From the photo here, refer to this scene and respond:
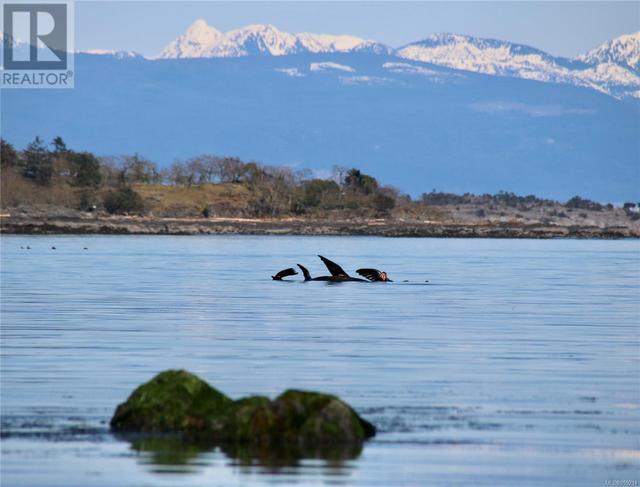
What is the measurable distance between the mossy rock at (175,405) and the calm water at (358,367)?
56 centimetres

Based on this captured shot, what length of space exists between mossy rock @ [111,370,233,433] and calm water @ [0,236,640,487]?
1.82ft

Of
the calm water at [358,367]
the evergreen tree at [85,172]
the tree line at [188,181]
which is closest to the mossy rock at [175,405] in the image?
the calm water at [358,367]

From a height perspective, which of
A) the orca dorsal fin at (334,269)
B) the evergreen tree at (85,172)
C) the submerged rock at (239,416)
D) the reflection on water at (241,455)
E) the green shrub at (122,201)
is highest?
the evergreen tree at (85,172)

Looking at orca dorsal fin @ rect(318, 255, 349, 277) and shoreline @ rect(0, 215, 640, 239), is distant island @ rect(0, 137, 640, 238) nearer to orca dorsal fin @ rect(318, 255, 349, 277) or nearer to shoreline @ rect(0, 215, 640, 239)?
shoreline @ rect(0, 215, 640, 239)

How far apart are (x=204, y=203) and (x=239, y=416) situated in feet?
412

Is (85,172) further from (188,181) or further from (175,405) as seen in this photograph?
(175,405)

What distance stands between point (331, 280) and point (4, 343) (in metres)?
25.3

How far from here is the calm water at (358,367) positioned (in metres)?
15.1

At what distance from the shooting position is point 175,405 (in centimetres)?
1700

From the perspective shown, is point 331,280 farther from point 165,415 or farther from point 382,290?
point 165,415

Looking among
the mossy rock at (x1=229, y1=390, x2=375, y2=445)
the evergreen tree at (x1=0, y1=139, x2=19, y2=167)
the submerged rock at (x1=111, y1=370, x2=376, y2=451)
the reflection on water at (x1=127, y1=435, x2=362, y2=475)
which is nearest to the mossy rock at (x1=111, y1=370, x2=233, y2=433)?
the submerged rock at (x1=111, y1=370, x2=376, y2=451)

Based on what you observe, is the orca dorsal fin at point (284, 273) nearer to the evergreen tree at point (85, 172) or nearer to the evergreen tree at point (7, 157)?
the evergreen tree at point (85, 172)

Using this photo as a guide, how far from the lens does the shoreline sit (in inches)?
4690

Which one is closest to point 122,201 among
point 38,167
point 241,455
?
point 38,167
